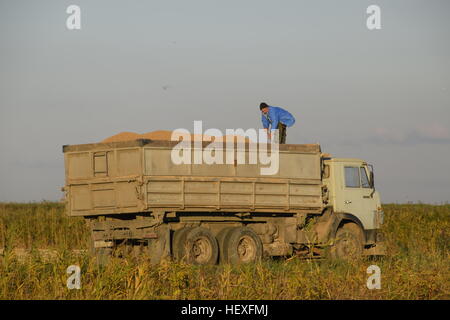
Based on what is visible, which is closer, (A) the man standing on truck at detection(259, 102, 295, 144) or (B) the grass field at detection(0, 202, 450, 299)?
(B) the grass field at detection(0, 202, 450, 299)

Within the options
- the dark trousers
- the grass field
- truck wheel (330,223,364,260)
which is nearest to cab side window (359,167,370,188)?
truck wheel (330,223,364,260)

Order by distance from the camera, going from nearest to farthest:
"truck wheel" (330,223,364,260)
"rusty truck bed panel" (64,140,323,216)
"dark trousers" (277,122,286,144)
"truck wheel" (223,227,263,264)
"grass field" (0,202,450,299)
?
"grass field" (0,202,450,299)
"rusty truck bed panel" (64,140,323,216)
"truck wheel" (223,227,263,264)
"truck wheel" (330,223,364,260)
"dark trousers" (277,122,286,144)

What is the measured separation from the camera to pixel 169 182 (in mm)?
18094

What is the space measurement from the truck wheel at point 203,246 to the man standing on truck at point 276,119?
390cm

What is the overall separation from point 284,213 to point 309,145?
178cm

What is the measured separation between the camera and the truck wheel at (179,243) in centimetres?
1827

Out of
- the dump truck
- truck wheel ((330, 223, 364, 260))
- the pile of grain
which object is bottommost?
truck wheel ((330, 223, 364, 260))

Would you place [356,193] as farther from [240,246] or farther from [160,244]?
[160,244]

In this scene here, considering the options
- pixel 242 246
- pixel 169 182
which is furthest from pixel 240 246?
pixel 169 182

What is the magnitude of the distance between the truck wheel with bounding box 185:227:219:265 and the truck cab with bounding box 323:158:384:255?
3.56m

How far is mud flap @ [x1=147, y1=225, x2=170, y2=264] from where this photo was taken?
18.1 m

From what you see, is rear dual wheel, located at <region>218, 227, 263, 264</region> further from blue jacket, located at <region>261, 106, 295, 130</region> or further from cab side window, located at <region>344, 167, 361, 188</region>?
blue jacket, located at <region>261, 106, 295, 130</region>

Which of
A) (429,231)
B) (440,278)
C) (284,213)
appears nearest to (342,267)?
(440,278)
